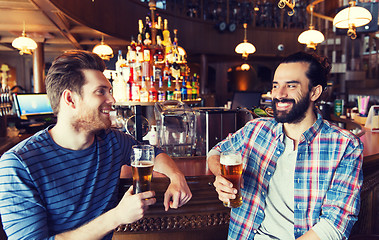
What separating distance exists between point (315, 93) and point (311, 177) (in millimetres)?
451

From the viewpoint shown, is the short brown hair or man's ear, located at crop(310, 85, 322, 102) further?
man's ear, located at crop(310, 85, 322, 102)

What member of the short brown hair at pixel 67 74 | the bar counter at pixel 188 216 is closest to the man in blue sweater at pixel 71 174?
the short brown hair at pixel 67 74

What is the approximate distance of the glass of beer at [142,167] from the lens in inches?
44.1

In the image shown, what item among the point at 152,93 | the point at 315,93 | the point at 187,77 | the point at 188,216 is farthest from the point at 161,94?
the point at 315,93

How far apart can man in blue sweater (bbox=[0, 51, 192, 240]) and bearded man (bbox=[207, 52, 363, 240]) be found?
15.9 inches

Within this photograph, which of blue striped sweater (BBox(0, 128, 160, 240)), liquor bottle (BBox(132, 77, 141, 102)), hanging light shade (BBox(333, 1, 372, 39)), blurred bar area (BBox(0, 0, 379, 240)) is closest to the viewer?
blue striped sweater (BBox(0, 128, 160, 240))

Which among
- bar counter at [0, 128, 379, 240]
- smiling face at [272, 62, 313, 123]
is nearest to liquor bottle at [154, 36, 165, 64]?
bar counter at [0, 128, 379, 240]

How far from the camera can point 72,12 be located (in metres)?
4.82

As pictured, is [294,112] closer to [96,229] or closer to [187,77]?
[96,229]

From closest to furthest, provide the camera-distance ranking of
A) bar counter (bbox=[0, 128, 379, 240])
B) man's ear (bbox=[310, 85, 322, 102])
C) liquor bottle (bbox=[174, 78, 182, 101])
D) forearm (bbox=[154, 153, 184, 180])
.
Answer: forearm (bbox=[154, 153, 184, 180])
man's ear (bbox=[310, 85, 322, 102])
bar counter (bbox=[0, 128, 379, 240])
liquor bottle (bbox=[174, 78, 182, 101])

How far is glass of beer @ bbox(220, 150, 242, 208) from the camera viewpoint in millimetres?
1284

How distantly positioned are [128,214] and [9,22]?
6.05 meters

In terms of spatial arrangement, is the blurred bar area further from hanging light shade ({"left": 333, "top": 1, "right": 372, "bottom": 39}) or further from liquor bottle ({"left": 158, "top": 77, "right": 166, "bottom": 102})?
hanging light shade ({"left": 333, "top": 1, "right": 372, "bottom": 39})

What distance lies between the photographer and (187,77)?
161 inches
